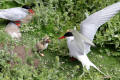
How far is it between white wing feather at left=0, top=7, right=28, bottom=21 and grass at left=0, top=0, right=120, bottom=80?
0.68 ft

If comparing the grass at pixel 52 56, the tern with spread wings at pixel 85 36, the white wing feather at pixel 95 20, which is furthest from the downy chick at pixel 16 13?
the white wing feather at pixel 95 20

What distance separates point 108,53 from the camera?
15.4ft

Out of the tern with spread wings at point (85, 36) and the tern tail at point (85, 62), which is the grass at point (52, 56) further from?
the tern with spread wings at point (85, 36)

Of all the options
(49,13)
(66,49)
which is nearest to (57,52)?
→ (66,49)

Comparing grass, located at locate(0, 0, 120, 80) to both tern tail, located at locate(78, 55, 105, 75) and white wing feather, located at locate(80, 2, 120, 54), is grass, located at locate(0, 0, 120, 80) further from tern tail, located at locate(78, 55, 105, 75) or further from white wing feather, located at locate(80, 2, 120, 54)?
white wing feather, located at locate(80, 2, 120, 54)

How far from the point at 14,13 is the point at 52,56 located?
1.18 m

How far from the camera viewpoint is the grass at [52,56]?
137 inches

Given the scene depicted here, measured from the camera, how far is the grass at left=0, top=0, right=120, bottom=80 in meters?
3.48

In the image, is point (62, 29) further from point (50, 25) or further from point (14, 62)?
point (14, 62)

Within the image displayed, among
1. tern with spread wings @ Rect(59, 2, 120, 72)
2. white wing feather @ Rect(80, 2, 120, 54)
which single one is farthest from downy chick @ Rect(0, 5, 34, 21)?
white wing feather @ Rect(80, 2, 120, 54)

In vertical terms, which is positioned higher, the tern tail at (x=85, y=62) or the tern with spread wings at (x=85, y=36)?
the tern with spread wings at (x=85, y=36)

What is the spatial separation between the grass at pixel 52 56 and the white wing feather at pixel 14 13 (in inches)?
8.2

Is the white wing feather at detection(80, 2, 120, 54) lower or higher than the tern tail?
higher

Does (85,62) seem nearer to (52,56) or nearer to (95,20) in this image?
(52,56)
